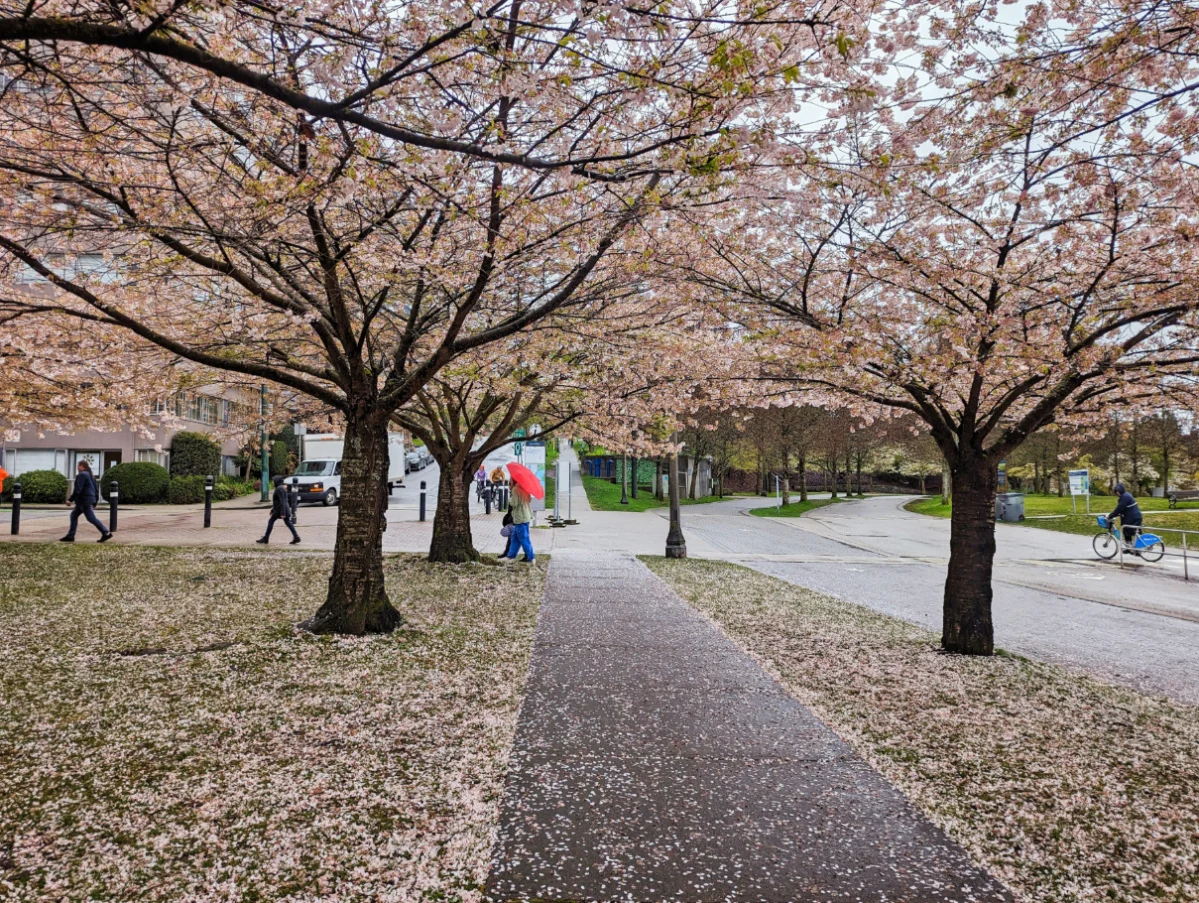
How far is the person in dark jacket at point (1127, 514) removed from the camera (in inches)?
671

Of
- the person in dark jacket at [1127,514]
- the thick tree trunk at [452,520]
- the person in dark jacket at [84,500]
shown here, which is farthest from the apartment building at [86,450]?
the person in dark jacket at [1127,514]

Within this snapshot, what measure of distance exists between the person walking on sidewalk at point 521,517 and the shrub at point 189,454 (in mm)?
23013

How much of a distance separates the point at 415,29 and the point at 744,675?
5.27 metres

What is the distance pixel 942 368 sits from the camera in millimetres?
6055

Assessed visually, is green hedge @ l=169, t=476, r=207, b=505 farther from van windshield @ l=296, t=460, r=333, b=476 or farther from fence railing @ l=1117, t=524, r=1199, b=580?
fence railing @ l=1117, t=524, r=1199, b=580

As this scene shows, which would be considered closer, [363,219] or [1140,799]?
[1140,799]

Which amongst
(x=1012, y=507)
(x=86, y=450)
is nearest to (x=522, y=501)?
(x=1012, y=507)

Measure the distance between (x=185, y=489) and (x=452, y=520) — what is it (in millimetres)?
20937

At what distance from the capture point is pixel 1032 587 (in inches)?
530

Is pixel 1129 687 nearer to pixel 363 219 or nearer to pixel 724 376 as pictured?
pixel 724 376

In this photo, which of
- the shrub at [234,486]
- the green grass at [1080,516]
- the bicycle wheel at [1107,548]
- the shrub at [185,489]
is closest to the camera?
the bicycle wheel at [1107,548]

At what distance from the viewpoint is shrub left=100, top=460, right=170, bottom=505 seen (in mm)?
26859

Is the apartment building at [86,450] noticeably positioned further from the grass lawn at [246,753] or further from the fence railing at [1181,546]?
the fence railing at [1181,546]

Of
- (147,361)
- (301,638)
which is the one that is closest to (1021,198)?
(301,638)
